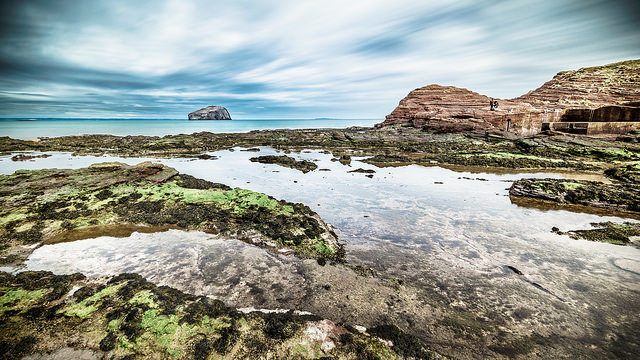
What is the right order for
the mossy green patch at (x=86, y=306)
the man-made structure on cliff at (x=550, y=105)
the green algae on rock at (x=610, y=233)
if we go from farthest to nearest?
the man-made structure on cliff at (x=550, y=105)
the green algae on rock at (x=610, y=233)
the mossy green patch at (x=86, y=306)

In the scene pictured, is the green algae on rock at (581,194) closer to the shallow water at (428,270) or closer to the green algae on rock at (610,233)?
the shallow water at (428,270)

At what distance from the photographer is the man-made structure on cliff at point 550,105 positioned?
43.4 m

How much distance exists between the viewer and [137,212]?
8086 mm

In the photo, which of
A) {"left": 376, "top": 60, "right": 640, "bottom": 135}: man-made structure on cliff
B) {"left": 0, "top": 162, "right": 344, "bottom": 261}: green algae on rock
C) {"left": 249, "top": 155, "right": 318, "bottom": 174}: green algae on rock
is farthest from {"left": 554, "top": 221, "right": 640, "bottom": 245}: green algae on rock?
{"left": 376, "top": 60, "right": 640, "bottom": 135}: man-made structure on cliff

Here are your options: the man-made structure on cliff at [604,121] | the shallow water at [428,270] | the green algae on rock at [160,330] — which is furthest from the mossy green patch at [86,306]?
the man-made structure on cliff at [604,121]

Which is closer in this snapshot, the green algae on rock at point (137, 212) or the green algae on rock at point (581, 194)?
the green algae on rock at point (137, 212)

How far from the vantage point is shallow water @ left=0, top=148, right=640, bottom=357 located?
422 centimetres

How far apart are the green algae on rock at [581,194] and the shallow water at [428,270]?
1.49m

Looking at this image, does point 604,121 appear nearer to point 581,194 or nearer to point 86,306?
point 581,194

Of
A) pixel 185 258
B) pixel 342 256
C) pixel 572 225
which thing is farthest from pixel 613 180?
pixel 185 258

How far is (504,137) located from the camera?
3669cm

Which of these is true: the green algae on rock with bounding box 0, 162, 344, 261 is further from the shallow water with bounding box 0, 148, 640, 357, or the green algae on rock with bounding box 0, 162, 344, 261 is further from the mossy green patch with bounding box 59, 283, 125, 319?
the mossy green patch with bounding box 59, 283, 125, 319

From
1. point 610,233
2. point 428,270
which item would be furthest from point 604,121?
point 428,270

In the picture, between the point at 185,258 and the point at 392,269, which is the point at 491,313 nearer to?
the point at 392,269
